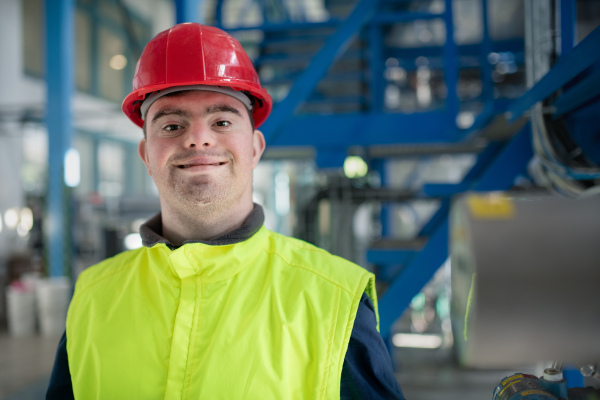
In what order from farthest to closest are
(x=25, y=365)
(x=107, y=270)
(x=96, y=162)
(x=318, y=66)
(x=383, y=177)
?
(x=96, y=162)
(x=383, y=177)
(x=25, y=365)
(x=318, y=66)
(x=107, y=270)

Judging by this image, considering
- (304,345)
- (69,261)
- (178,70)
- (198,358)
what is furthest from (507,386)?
(69,261)

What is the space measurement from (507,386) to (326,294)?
590mm

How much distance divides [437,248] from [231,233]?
7.28ft

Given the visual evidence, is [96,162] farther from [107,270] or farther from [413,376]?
[107,270]

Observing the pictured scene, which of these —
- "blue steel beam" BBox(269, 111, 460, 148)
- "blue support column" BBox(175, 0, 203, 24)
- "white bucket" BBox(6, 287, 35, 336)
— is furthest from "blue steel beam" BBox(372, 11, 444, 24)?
"white bucket" BBox(6, 287, 35, 336)

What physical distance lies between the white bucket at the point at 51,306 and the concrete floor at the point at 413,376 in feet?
2.43

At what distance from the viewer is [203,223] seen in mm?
1745

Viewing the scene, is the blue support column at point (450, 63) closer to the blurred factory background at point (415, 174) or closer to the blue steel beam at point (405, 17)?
the blurred factory background at point (415, 174)

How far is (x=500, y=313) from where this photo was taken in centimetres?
77

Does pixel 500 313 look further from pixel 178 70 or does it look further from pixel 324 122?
pixel 324 122

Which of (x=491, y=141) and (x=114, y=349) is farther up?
(x=491, y=141)

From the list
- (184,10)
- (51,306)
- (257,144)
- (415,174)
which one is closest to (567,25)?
(257,144)

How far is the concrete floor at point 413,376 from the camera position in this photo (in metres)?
5.07

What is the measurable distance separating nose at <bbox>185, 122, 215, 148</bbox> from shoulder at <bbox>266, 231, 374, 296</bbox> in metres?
0.40
